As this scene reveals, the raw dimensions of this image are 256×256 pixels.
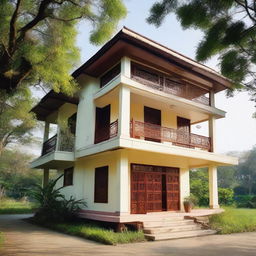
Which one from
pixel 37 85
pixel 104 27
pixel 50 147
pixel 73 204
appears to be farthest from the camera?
pixel 50 147

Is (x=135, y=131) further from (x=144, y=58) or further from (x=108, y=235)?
(x=108, y=235)

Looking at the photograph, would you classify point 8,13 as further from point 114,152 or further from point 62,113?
point 62,113

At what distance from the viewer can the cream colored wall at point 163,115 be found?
13.0 meters

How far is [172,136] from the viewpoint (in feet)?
42.3

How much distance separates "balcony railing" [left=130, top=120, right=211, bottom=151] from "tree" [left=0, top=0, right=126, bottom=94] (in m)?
4.30

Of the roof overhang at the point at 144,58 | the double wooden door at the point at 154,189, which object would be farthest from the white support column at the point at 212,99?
the double wooden door at the point at 154,189

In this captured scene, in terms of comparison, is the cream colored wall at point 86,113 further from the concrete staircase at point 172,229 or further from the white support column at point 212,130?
the white support column at point 212,130

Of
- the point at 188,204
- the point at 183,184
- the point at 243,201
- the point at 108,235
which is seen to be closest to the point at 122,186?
the point at 108,235

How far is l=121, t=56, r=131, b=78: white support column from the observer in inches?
438

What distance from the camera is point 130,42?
10.6 m

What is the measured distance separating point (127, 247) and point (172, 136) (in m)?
6.25

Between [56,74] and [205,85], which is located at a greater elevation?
[205,85]

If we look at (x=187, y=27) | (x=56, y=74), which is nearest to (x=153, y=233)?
(x=56, y=74)

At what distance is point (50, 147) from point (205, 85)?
8.96 meters
